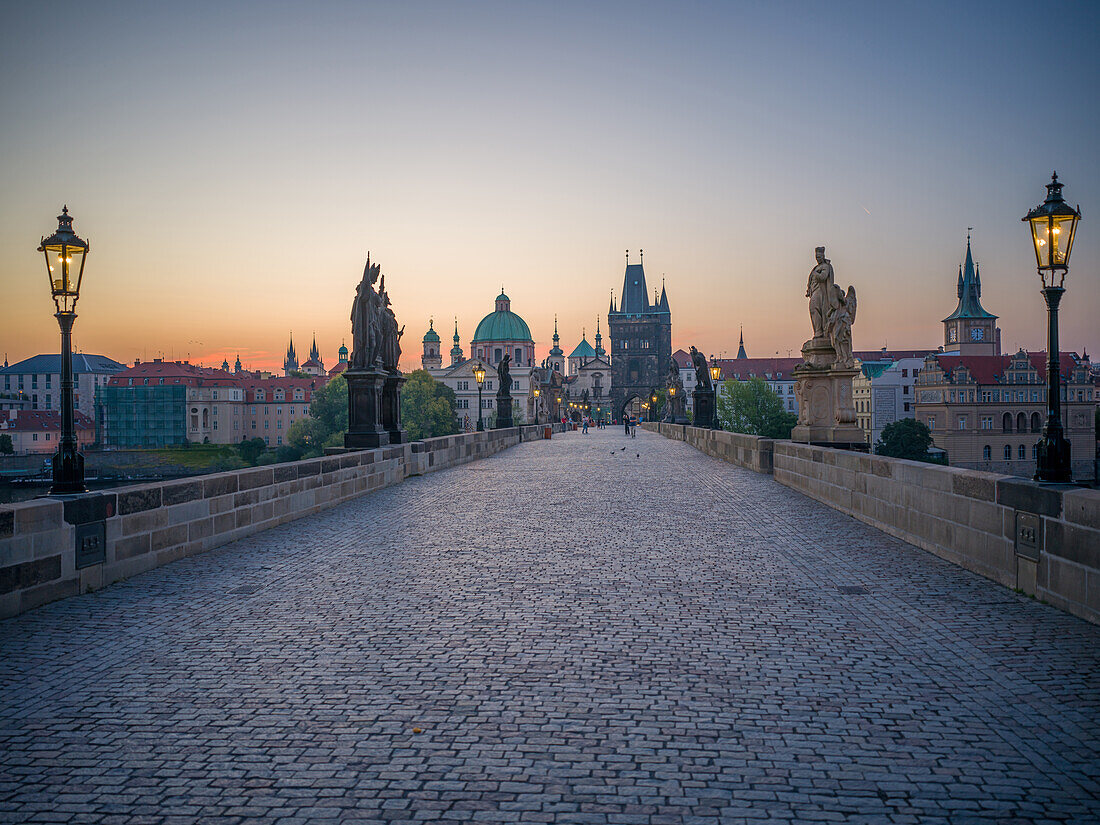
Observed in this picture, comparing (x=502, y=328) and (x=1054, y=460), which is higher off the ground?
(x=502, y=328)

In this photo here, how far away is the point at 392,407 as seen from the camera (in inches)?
709

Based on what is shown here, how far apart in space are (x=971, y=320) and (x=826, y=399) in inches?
5803

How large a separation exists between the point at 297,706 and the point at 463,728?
978 mm

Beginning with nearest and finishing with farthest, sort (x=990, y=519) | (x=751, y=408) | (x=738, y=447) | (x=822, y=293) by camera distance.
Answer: (x=990, y=519)
(x=822, y=293)
(x=738, y=447)
(x=751, y=408)

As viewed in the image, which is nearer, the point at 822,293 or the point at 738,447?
the point at 822,293

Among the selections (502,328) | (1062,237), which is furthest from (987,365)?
(1062,237)

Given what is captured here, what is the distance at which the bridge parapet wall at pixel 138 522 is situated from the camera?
6008 mm

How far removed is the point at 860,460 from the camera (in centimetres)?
1084

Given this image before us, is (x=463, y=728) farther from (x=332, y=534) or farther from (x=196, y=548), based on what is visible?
(x=332, y=534)

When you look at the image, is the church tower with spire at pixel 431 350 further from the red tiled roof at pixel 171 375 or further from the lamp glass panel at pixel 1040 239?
the lamp glass panel at pixel 1040 239

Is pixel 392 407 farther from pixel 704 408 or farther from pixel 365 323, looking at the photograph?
pixel 704 408

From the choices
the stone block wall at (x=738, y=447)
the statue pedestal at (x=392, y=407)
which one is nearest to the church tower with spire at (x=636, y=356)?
the stone block wall at (x=738, y=447)

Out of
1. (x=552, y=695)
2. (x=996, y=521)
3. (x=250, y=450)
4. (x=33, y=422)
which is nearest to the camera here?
(x=552, y=695)

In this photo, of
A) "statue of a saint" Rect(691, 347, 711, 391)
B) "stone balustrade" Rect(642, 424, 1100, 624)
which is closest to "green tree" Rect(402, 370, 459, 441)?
"statue of a saint" Rect(691, 347, 711, 391)
